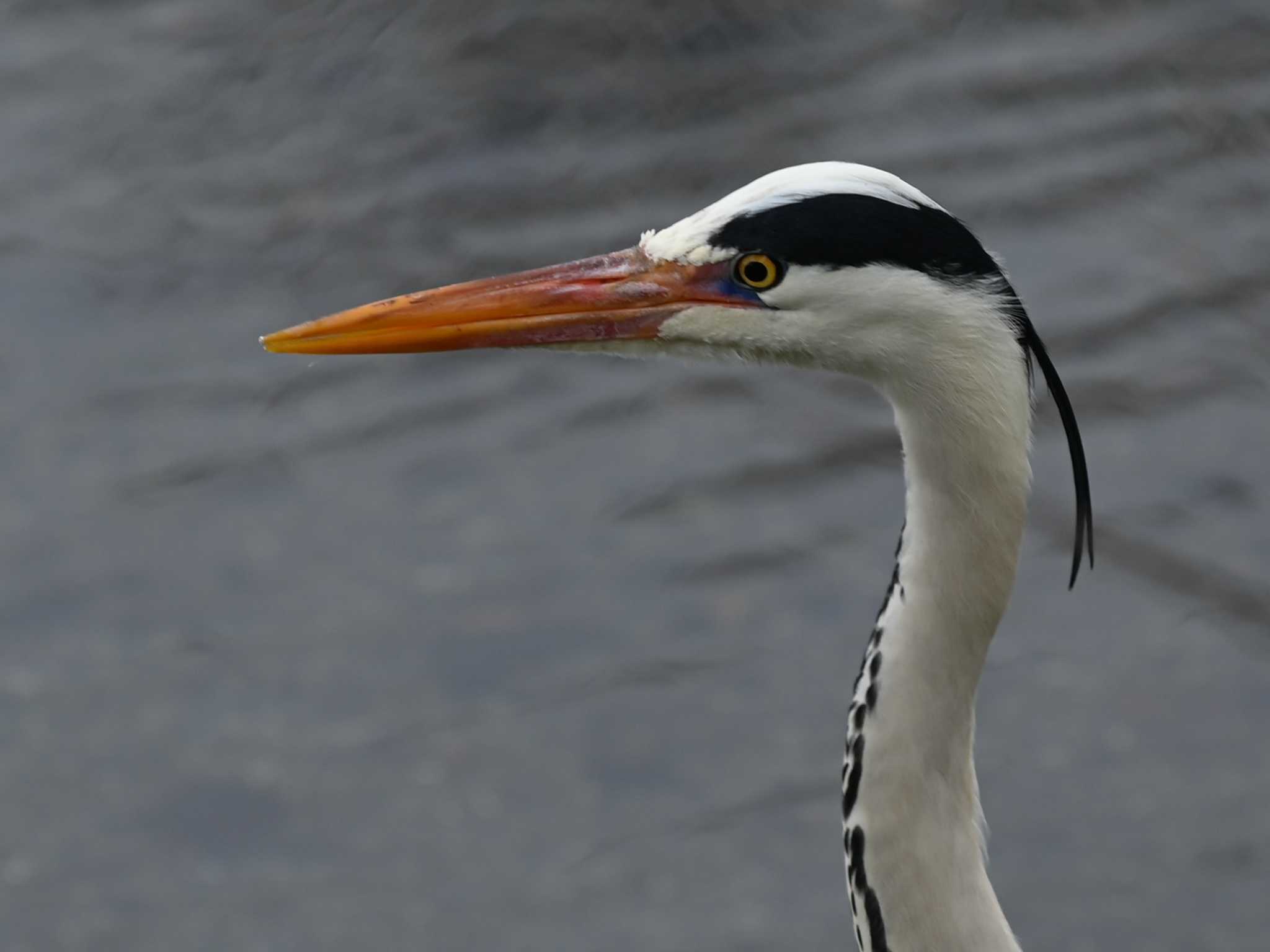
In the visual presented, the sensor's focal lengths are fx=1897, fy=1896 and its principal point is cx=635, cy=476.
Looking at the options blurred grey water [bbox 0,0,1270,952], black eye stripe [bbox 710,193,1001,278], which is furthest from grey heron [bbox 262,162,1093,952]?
blurred grey water [bbox 0,0,1270,952]

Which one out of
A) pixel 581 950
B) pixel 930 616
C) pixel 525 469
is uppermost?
pixel 930 616

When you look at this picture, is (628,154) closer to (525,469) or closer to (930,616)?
(525,469)

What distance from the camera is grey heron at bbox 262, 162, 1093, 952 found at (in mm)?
2172

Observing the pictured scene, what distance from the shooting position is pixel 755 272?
7.54 ft

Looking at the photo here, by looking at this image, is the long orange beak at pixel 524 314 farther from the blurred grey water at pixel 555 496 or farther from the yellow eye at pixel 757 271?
the blurred grey water at pixel 555 496

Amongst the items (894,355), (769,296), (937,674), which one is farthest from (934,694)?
(769,296)

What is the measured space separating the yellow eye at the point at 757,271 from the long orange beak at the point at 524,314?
0.09m

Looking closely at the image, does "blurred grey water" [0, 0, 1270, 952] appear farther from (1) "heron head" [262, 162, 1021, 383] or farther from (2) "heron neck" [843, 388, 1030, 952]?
(1) "heron head" [262, 162, 1021, 383]

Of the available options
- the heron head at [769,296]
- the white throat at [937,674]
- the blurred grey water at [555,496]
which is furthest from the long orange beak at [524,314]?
the blurred grey water at [555,496]

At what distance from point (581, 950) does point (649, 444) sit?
4.86ft

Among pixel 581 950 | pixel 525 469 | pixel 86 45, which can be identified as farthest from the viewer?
pixel 86 45

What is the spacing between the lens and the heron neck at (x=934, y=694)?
2197mm

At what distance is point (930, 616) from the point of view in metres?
2.24

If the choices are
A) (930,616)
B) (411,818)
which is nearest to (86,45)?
(411,818)
